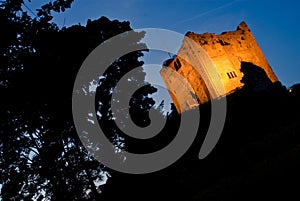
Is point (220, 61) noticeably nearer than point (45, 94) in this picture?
No

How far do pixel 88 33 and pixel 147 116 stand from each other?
654 cm

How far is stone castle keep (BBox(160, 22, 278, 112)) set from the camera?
1323 inches

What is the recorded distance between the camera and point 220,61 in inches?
1364

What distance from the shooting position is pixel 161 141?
48.5 feet

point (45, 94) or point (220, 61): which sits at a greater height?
point (220, 61)

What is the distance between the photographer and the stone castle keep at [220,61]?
3359 cm

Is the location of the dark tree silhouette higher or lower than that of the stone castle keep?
lower

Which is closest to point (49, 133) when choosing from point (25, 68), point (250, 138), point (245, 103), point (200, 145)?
point (25, 68)

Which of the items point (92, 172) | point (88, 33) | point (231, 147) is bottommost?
point (231, 147)

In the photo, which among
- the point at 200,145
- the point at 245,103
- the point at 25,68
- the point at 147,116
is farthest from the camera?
the point at 245,103

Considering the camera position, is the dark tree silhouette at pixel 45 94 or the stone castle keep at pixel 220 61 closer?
the dark tree silhouette at pixel 45 94

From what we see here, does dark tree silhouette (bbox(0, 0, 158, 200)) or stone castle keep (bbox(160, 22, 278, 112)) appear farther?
stone castle keep (bbox(160, 22, 278, 112))

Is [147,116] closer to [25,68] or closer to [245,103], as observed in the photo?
[25,68]

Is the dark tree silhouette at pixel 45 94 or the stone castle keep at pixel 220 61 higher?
the stone castle keep at pixel 220 61
